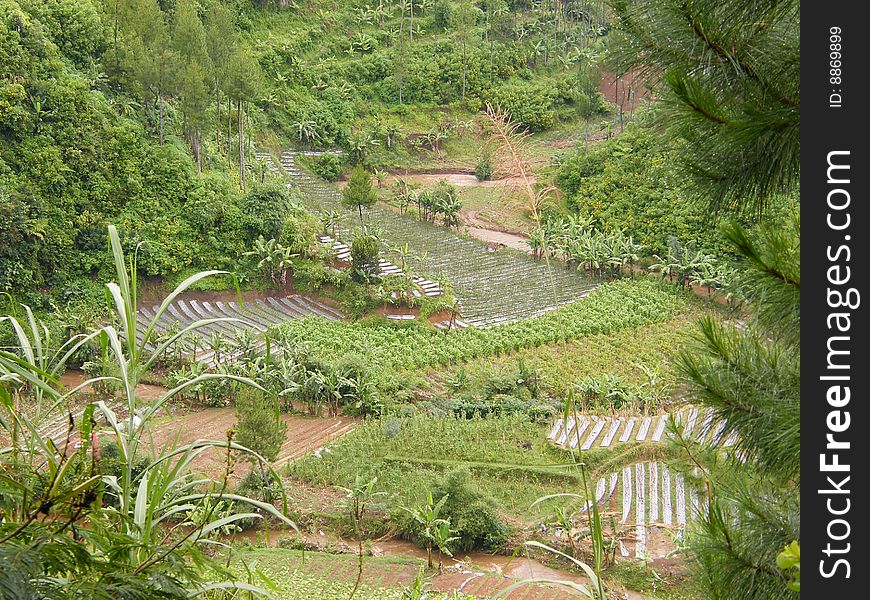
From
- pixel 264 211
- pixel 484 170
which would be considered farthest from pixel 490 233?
pixel 264 211

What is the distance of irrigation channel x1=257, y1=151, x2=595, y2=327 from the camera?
15094 millimetres

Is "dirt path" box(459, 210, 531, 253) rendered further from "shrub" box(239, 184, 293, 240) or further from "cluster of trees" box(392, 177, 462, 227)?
"shrub" box(239, 184, 293, 240)

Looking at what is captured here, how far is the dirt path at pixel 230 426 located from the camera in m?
10.4

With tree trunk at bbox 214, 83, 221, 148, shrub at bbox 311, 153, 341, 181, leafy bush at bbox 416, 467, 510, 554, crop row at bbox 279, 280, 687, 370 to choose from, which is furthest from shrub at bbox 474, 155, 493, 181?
leafy bush at bbox 416, 467, 510, 554

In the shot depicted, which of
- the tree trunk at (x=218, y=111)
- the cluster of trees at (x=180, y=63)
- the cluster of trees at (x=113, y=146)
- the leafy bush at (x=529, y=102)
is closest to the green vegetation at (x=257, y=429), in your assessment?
the cluster of trees at (x=113, y=146)

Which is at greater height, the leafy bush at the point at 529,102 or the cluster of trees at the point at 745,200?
the leafy bush at the point at 529,102

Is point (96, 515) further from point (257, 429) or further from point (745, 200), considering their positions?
point (257, 429)

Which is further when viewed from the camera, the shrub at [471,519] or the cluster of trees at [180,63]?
the cluster of trees at [180,63]

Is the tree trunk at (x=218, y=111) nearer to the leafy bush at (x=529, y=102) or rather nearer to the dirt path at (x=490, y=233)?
the dirt path at (x=490, y=233)

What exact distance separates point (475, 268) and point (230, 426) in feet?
22.9

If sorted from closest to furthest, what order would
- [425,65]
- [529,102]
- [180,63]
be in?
[180,63] → [529,102] → [425,65]

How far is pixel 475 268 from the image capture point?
→ 1669 centimetres

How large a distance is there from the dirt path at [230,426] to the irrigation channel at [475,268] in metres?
3.79

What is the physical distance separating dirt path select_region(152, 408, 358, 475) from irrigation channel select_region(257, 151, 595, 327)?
12.4ft
